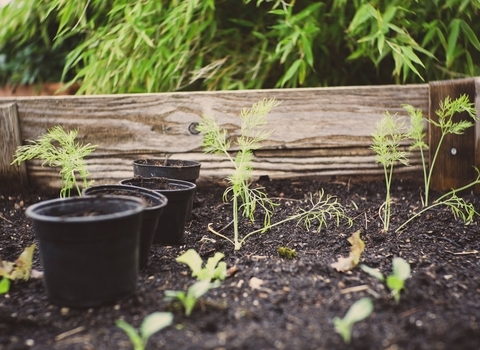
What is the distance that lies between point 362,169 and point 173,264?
4.05 feet

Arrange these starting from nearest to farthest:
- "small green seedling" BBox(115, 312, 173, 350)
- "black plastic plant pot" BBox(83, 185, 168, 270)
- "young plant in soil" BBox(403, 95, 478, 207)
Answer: "small green seedling" BBox(115, 312, 173, 350) → "black plastic plant pot" BBox(83, 185, 168, 270) → "young plant in soil" BBox(403, 95, 478, 207)

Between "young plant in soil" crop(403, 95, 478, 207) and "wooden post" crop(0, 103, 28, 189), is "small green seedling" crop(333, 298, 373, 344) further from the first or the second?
"wooden post" crop(0, 103, 28, 189)

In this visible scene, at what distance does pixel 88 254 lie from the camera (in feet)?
3.96

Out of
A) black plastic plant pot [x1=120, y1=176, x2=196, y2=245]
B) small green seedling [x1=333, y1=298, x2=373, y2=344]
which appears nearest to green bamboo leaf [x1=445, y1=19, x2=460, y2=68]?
black plastic plant pot [x1=120, y1=176, x2=196, y2=245]

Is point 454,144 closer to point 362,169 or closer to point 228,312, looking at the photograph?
point 362,169

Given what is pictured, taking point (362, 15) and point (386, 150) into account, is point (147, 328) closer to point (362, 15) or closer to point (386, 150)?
point (386, 150)

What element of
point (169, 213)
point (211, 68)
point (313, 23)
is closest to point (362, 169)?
point (313, 23)

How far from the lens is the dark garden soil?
1062 millimetres

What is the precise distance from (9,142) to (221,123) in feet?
3.28

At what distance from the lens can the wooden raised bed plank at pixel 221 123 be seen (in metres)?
2.40

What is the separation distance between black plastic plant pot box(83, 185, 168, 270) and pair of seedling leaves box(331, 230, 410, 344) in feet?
1.75

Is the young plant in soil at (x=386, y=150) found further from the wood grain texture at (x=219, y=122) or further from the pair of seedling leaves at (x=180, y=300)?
the pair of seedling leaves at (x=180, y=300)

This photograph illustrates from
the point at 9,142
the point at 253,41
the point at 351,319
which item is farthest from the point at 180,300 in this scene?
the point at 253,41

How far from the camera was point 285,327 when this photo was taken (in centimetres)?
111
